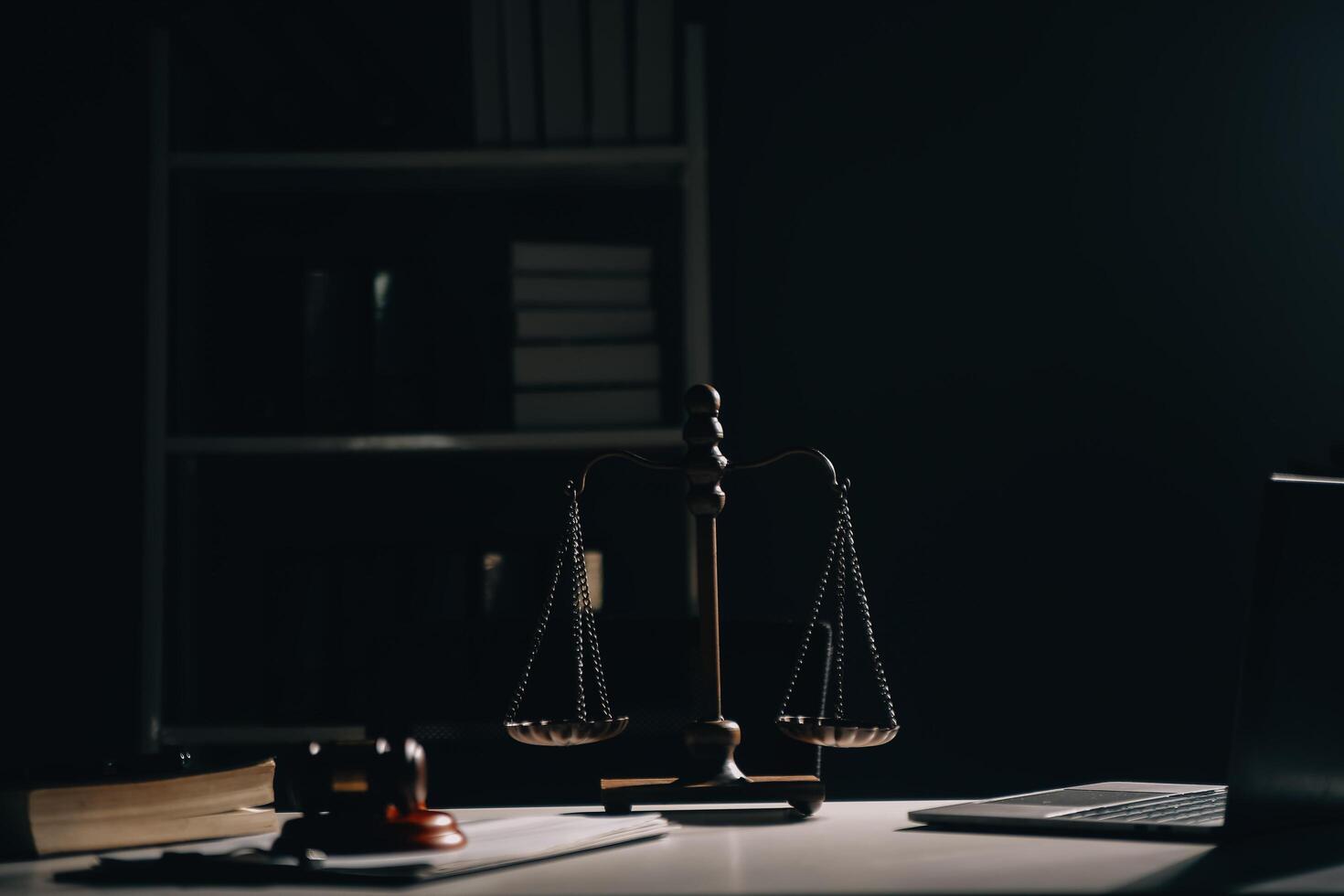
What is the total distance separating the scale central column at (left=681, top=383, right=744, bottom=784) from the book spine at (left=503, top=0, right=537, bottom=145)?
3.90ft

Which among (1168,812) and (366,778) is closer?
(366,778)

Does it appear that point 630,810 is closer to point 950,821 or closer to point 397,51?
point 950,821

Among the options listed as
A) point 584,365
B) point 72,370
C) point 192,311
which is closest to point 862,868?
point 584,365

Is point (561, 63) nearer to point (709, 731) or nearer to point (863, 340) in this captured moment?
point (863, 340)

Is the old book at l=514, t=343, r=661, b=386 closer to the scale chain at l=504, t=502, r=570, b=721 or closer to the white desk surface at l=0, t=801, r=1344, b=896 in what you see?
the scale chain at l=504, t=502, r=570, b=721

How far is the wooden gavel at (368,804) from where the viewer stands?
3.00 ft

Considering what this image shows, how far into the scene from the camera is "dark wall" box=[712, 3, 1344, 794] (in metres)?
2.67

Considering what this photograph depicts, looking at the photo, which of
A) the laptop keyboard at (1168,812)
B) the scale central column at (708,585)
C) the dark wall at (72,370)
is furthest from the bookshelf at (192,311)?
the laptop keyboard at (1168,812)

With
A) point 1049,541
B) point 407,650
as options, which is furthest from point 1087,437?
point 407,650

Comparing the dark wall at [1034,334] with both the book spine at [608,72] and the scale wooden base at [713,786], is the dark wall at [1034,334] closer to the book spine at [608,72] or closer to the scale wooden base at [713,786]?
the book spine at [608,72]

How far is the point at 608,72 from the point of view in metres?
2.29

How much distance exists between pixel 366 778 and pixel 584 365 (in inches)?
55.3

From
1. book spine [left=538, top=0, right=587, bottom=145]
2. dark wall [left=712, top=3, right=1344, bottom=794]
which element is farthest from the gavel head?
dark wall [left=712, top=3, right=1344, bottom=794]

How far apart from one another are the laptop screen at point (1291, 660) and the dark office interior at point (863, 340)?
1.49 metres
